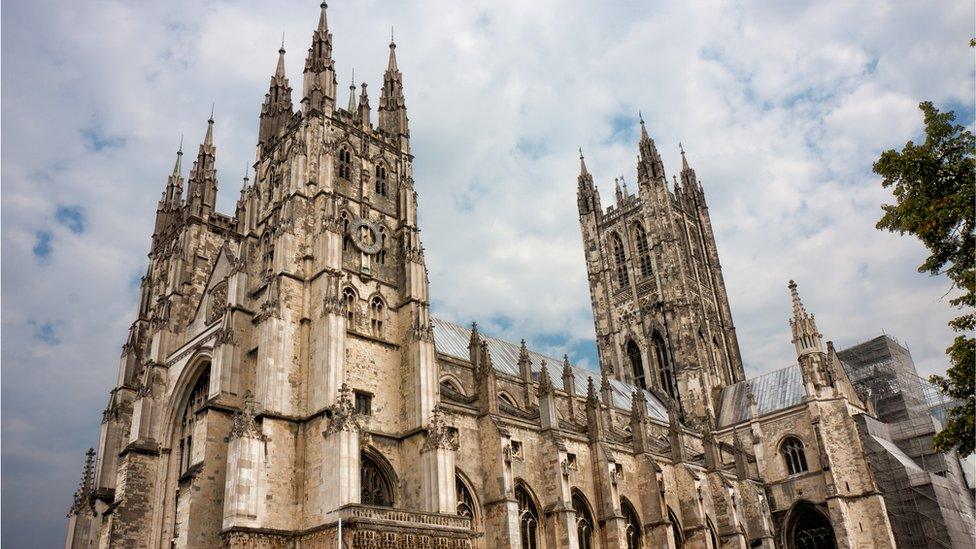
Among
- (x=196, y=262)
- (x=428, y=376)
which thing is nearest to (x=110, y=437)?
(x=196, y=262)

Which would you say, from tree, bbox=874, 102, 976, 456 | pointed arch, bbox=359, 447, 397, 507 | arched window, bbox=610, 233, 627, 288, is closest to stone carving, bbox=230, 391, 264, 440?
pointed arch, bbox=359, 447, 397, 507

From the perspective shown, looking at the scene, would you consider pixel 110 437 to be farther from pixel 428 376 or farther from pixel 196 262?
pixel 428 376

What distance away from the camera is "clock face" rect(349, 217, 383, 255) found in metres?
31.8

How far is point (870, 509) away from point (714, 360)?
17.2 metres

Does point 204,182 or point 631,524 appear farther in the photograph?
point 204,182

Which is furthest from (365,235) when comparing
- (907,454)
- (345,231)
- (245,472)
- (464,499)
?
(907,454)

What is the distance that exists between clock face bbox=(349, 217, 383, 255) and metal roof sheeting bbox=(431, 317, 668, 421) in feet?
22.7

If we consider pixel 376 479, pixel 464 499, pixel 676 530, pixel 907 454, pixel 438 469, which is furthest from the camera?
pixel 907 454

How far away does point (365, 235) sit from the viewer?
107ft

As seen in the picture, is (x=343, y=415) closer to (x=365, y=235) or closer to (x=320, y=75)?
(x=365, y=235)

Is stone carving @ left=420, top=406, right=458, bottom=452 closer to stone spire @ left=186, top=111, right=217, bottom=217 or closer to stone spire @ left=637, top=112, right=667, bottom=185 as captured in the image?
stone spire @ left=186, top=111, right=217, bottom=217

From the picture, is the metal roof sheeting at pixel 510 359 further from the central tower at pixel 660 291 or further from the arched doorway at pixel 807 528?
the arched doorway at pixel 807 528

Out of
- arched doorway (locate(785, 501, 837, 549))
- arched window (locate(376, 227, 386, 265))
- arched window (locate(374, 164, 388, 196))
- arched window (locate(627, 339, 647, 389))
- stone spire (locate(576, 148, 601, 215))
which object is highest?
stone spire (locate(576, 148, 601, 215))

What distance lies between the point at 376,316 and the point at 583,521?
44.0 feet
